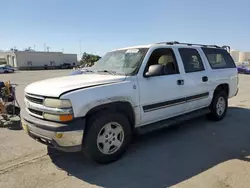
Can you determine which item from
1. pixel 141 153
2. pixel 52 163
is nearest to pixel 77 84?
pixel 52 163

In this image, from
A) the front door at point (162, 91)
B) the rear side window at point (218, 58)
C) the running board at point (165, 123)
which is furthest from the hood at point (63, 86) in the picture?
the rear side window at point (218, 58)

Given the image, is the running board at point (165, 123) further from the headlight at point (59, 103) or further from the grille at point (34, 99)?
the grille at point (34, 99)

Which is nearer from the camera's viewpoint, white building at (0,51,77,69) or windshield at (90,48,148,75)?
windshield at (90,48,148,75)

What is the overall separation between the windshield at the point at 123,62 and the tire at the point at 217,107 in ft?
8.53

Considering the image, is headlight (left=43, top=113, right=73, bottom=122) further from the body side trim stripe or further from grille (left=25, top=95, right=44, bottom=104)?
the body side trim stripe

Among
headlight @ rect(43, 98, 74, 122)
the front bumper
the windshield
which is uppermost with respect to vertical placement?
the windshield

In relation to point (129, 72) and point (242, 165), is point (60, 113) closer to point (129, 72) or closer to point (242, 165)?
point (129, 72)

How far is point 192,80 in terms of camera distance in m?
5.13

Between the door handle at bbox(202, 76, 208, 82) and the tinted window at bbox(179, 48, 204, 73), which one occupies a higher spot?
the tinted window at bbox(179, 48, 204, 73)

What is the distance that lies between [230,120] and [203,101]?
1.37 metres

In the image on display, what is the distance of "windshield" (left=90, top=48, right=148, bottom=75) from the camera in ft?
14.0

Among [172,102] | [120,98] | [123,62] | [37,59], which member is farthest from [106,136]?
[37,59]

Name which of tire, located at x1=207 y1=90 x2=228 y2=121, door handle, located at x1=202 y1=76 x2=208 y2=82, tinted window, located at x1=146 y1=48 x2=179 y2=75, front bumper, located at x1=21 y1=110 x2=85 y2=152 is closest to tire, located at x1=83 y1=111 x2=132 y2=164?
front bumper, located at x1=21 y1=110 x2=85 y2=152

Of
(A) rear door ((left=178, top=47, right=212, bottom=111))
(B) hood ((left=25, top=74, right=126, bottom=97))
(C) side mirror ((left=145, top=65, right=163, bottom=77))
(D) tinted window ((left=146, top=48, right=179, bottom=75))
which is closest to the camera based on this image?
(B) hood ((left=25, top=74, right=126, bottom=97))
